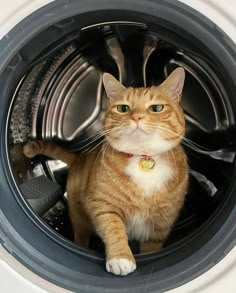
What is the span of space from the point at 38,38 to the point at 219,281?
653 mm

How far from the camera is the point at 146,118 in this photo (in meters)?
1.20

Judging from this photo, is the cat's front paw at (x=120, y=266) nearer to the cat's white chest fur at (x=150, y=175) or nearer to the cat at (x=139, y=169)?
the cat at (x=139, y=169)

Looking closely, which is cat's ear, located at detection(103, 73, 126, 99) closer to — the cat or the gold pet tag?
the cat

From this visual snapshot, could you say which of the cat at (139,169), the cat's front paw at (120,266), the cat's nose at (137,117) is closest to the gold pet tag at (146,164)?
the cat at (139,169)

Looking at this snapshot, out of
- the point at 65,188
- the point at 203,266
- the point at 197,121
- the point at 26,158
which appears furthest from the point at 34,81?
the point at 203,266

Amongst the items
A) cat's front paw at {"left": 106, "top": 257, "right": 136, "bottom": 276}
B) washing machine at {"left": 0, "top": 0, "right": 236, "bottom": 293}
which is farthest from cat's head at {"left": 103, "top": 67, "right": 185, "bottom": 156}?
cat's front paw at {"left": 106, "top": 257, "right": 136, "bottom": 276}

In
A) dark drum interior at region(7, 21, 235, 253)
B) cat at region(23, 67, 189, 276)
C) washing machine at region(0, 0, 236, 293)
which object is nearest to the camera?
washing machine at region(0, 0, 236, 293)

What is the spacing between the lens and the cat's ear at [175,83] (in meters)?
1.24

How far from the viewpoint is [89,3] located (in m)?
0.99

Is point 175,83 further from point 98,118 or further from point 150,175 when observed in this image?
point 98,118

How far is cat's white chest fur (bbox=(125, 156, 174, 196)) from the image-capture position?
1261mm

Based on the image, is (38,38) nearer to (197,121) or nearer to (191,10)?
(191,10)

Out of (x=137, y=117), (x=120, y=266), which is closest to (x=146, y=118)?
(x=137, y=117)

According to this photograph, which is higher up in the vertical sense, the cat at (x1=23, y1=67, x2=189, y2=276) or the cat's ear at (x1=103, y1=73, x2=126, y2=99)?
the cat's ear at (x1=103, y1=73, x2=126, y2=99)
